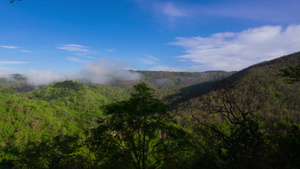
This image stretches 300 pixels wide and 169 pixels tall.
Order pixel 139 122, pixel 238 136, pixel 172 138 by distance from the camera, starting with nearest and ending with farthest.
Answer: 1. pixel 238 136
2. pixel 139 122
3. pixel 172 138

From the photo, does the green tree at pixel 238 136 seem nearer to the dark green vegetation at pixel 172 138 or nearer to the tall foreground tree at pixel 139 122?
the dark green vegetation at pixel 172 138

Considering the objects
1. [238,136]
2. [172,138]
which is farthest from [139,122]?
[238,136]

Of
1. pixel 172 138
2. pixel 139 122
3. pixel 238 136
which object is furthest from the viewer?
pixel 172 138

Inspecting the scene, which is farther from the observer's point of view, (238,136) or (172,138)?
(172,138)

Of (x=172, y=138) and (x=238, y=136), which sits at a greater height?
(x=238, y=136)

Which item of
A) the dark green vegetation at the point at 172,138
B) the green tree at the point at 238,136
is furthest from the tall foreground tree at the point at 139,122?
the green tree at the point at 238,136

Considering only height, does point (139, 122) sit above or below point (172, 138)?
above

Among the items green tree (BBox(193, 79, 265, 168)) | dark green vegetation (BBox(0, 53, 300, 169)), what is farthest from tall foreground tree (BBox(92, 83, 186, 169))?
green tree (BBox(193, 79, 265, 168))

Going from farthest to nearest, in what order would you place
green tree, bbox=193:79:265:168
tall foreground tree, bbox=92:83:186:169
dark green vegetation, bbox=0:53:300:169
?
tall foreground tree, bbox=92:83:186:169 → dark green vegetation, bbox=0:53:300:169 → green tree, bbox=193:79:265:168

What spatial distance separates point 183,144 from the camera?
28.2 feet

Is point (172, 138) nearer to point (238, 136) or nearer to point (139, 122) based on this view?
point (139, 122)

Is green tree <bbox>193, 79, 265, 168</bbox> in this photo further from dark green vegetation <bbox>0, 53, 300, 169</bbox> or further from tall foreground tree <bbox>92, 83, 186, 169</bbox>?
tall foreground tree <bbox>92, 83, 186, 169</bbox>

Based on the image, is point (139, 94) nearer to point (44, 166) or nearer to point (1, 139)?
point (44, 166)

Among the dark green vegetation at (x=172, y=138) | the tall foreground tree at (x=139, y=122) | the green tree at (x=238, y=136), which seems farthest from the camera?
the tall foreground tree at (x=139, y=122)
